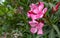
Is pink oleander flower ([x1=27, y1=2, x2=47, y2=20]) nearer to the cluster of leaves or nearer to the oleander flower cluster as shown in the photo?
the oleander flower cluster

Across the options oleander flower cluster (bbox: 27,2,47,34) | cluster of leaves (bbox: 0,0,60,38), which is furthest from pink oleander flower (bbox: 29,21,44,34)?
cluster of leaves (bbox: 0,0,60,38)

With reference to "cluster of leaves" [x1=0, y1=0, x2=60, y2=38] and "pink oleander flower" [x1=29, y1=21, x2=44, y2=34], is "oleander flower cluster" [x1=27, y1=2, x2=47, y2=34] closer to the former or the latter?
"pink oleander flower" [x1=29, y1=21, x2=44, y2=34]

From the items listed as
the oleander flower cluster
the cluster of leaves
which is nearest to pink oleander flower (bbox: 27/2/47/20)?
the oleander flower cluster

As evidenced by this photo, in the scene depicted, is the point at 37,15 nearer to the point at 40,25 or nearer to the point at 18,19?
the point at 40,25

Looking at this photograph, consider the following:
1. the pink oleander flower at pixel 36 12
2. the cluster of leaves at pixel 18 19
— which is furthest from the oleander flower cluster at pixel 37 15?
the cluster of leaves at pixel 18 19

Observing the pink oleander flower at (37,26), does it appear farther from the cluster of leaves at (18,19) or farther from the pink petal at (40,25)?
the cluster of leaves at (18,19)

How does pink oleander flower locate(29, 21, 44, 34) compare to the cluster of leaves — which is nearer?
pink oleander flower locate(29, 21, 44, 34)

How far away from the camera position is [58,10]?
5.03 ft

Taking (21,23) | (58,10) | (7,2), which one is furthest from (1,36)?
(58,10)

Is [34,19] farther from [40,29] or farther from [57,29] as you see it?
[57,29]

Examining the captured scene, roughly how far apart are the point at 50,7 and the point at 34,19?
0.79 ft

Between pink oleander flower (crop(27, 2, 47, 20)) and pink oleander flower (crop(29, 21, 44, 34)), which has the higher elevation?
pink oleander flower (crop(27, 2, 47, 20))

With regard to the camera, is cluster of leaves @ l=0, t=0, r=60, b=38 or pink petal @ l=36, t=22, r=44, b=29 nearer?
pink petal @ l=36, t=22, r=44, b=29

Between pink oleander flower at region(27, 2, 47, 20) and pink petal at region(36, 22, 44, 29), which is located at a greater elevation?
pink oleander flower at region(27, 2, 47, 20)
